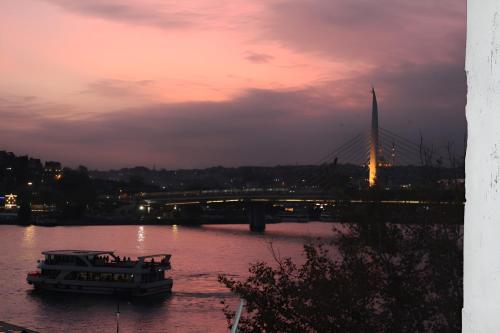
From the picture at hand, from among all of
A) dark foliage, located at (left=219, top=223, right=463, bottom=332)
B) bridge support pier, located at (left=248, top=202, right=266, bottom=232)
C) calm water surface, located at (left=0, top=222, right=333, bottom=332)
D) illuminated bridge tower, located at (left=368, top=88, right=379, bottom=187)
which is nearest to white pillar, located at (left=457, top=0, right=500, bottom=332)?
dark foliage, located at (left=219, top=223, right=463, bottom=332)

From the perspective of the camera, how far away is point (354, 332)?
9383mm

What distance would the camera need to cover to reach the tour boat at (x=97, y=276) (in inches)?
1304

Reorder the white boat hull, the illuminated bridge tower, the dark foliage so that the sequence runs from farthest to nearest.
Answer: the illuminated bridge tower < the white boat hull < the dark foliage

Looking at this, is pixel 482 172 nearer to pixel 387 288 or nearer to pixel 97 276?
pixel 387 288

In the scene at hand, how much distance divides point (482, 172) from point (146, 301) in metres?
31.6

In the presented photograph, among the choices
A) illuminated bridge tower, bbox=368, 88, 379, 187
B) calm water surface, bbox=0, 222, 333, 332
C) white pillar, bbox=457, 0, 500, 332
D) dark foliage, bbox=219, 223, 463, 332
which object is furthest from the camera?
illuminated bridge tower, bbox=368, 88, 379, 187

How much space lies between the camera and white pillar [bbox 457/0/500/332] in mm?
664

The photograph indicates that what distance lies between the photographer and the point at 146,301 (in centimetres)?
3148

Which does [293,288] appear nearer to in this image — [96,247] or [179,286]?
[179,286]

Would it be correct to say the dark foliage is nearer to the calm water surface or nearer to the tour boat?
the calm water surface

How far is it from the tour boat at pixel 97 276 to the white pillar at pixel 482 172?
107 ft

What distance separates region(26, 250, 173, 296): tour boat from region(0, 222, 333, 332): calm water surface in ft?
2.63

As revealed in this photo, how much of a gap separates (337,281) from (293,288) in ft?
3.94

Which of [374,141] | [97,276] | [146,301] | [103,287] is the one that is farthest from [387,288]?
[374,141]
